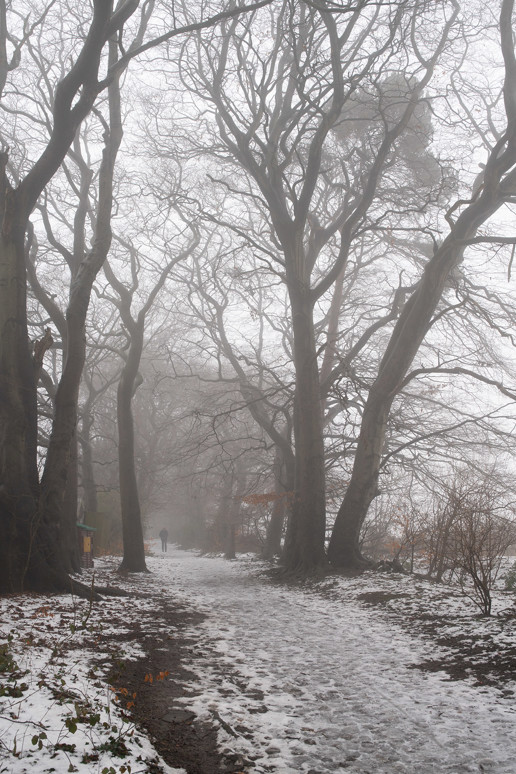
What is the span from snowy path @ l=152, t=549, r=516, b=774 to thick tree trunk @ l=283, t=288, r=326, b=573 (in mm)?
4676

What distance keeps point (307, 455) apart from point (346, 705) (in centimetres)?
765

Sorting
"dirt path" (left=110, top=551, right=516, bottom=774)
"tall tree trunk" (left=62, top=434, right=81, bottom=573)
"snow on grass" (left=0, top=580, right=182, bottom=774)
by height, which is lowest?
"dirt path" (left=110, top=551, right=516, bottom=774)

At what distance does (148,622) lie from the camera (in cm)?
664

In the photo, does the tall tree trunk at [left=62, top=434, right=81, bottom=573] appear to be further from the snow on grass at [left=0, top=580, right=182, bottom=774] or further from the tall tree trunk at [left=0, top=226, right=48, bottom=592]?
the snow on grass at [left=0, top=580, right=182, bottom=774]

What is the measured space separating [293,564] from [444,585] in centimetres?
429

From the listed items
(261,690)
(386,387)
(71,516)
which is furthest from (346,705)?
(71,516)

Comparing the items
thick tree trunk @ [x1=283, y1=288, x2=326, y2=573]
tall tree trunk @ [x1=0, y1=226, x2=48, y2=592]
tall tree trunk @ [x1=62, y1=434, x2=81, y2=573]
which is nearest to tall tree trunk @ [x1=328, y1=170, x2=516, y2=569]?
thick tree trunk @ [x1=283, y1=288, x2=326, y2=573]

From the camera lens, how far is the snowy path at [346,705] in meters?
3.08

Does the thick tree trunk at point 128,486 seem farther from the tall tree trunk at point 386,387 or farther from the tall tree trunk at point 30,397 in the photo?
the tall tree trunk at point 30,397

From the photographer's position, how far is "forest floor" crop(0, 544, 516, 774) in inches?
117

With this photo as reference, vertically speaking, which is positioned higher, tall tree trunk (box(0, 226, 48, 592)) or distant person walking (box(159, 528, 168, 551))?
tall tree trunk (box(0, 226, 48, 592))

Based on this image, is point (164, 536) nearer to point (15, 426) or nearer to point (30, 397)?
point (30, 397)

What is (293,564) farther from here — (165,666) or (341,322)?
(341,322)

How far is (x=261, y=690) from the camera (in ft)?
13.8
